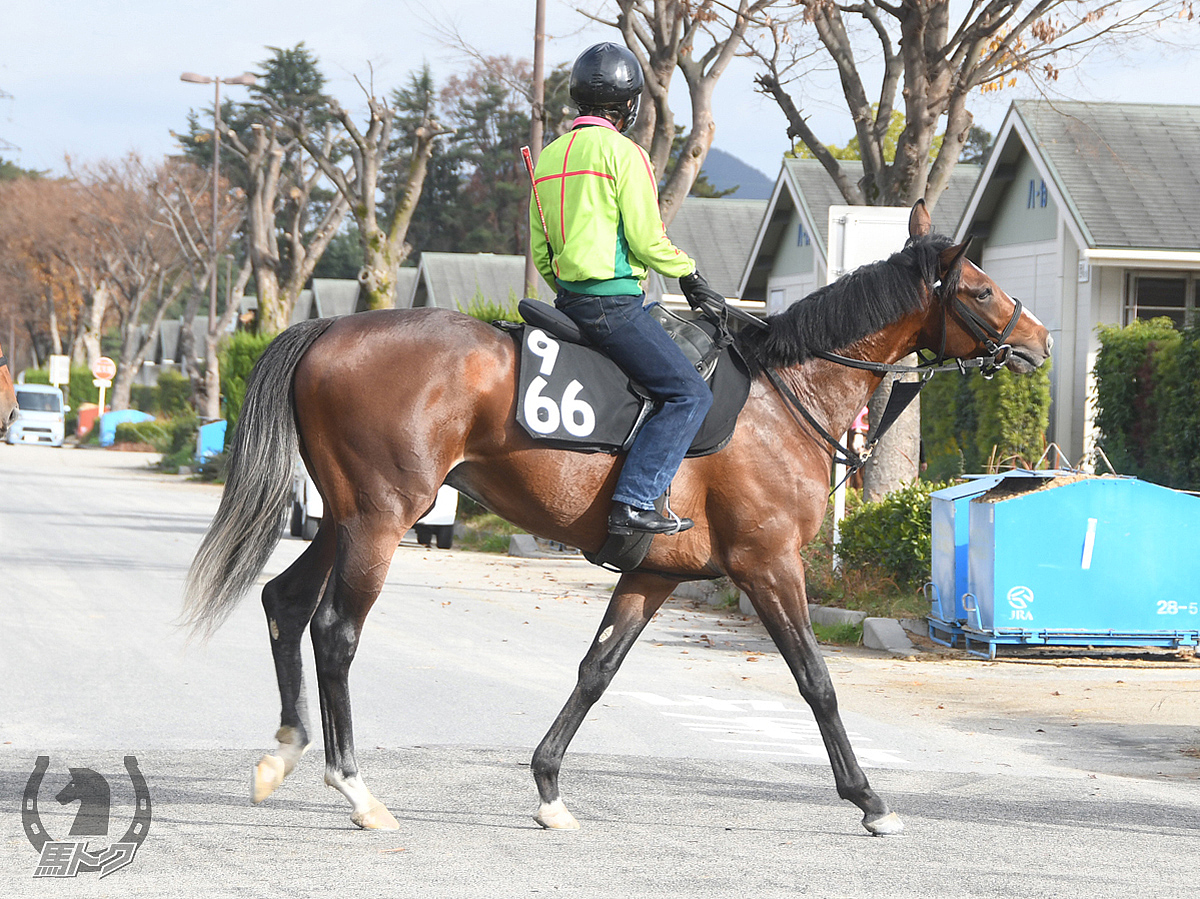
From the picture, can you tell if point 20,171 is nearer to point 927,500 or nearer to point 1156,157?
point 1156,157

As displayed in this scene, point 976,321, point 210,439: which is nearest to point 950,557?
point 976,321

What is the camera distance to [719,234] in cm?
4169

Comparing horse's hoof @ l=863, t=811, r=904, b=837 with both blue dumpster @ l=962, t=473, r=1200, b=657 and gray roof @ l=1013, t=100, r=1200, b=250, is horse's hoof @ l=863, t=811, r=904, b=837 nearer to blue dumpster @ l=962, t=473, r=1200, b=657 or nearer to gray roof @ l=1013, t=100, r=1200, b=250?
blue dumpster @ l=962, t=473, r=1200, b=657

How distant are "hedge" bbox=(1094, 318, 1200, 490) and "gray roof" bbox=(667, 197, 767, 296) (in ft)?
60.0

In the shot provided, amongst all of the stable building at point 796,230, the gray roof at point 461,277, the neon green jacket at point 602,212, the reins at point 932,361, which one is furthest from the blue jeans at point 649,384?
the gray roof at point 461,277

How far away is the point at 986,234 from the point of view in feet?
90.2

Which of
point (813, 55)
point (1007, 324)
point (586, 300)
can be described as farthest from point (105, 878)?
point (813, 55)

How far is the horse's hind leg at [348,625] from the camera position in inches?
212

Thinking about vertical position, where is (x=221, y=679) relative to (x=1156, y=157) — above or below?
below

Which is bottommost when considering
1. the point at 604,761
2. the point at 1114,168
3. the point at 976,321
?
the point at 604,761

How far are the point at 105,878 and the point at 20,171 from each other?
339 ft

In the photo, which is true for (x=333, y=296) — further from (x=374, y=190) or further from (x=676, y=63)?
(x=676, y=63)

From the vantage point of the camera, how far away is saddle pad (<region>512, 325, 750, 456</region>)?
545cm

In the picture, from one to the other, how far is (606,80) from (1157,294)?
2071 centimetres
